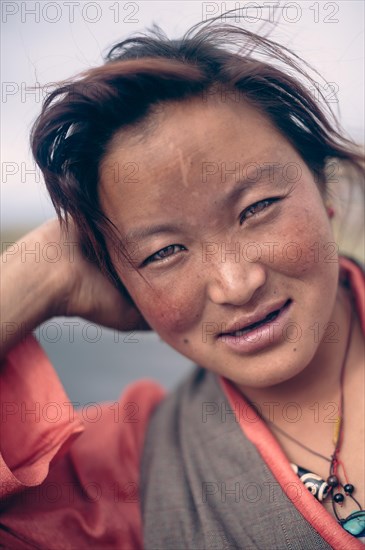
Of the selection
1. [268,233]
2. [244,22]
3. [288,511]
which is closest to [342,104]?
[244,22]

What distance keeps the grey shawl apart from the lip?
22cm

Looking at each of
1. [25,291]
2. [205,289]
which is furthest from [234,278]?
[25,291]

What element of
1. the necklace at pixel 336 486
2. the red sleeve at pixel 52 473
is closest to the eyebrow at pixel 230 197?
the red sleeve at pixel 52 473

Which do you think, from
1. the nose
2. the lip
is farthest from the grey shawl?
the nose

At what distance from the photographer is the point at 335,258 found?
1144 millimetres

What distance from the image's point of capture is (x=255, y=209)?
1065mm

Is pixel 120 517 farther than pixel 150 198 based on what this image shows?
Yes

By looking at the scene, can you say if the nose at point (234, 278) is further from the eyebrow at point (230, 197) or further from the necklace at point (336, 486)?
the necklace at point (336, 486)

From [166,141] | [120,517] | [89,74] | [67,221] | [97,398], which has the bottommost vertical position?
[97,398]

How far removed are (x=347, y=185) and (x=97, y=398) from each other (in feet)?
3.68

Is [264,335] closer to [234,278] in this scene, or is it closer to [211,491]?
[234,278]

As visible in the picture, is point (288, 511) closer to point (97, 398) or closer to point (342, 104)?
point (342, 104)

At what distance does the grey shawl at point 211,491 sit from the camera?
108cm

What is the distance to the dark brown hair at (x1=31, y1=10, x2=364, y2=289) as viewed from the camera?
105 cm
